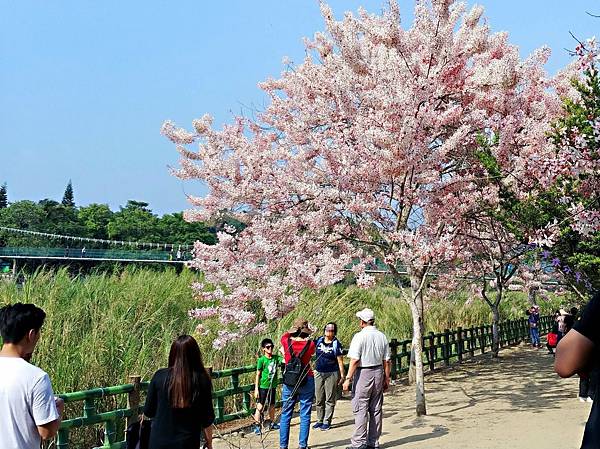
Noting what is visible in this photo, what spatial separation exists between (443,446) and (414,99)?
566 centimetres

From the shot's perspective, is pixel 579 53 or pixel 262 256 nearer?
pixel 579 53

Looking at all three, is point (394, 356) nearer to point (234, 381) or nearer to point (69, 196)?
point (234, 381)

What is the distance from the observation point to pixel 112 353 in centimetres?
977

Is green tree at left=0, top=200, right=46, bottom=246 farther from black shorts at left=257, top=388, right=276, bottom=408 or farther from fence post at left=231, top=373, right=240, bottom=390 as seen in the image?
black shorts at left=257, top=388, right=276, bottom=408

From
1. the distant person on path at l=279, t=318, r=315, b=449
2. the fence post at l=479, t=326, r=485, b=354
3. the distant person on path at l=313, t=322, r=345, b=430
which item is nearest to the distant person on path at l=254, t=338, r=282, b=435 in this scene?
the distant person on path at l=279, t=318, r=315, b=449

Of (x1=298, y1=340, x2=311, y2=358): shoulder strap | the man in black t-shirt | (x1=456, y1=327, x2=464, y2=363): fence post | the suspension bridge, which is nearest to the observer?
the man in black t-shirt

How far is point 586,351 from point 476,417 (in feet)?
30.3

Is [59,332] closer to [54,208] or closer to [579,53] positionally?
[579,53]

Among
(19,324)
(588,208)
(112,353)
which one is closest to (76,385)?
(112,353)

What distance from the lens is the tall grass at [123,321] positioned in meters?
9.32

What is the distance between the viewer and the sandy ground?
9.48 meters

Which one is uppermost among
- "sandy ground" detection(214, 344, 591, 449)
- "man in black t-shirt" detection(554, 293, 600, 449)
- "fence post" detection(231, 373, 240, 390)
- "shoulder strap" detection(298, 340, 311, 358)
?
"shoulder strap" detection(298, 340, 311, 358)

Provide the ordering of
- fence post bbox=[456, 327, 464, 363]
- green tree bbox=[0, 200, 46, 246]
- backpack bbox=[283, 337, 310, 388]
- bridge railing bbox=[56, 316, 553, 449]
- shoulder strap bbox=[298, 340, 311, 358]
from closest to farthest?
1. bridge railing bbox=[56, 316, 553, 449]
2. backpack bbox=[283, 337, 310, 388]
3. shoulder strap bbox=[298, 340, 311, 358]
4. fence post bbox=[456, 327, 464, 363]
5. green tree bbox=[0, 200, 46, 246]

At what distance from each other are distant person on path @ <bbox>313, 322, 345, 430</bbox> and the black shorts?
1136 mm
